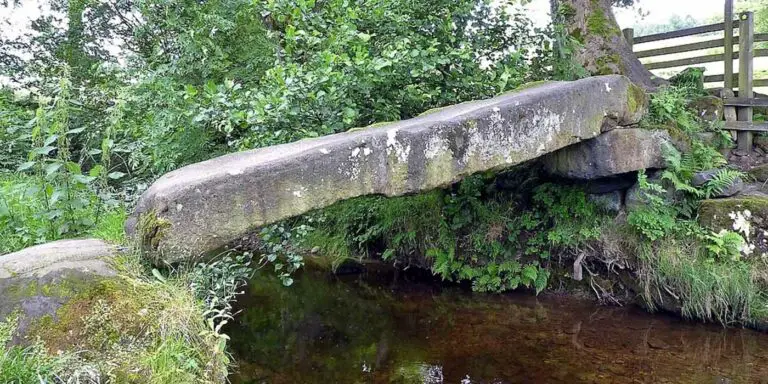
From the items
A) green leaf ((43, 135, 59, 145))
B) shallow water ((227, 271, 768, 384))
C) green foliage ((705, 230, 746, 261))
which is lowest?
shallow water ((227, 271, 768, 384))

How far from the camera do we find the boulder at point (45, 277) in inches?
114

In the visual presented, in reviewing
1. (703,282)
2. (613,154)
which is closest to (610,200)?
(613,154)

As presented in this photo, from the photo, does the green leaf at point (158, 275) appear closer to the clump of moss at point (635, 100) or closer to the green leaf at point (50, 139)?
the green leaf at point (50, 139)

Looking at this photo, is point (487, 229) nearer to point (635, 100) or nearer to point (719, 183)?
point (635, 100)

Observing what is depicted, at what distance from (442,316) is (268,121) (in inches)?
110

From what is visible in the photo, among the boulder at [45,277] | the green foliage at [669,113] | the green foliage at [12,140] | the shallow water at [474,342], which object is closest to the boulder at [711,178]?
the green foliage at [669,113]

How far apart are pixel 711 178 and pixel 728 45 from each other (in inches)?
129

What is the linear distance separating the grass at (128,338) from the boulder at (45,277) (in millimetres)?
65

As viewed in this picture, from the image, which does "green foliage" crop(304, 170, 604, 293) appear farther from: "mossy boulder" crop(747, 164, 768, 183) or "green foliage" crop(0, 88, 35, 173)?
"green foliage" crop(0, 88, 35, 173)

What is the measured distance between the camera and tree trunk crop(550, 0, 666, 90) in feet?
25.6

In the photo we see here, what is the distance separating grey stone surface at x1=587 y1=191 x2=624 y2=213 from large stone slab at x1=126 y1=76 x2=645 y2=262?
0.93 meters

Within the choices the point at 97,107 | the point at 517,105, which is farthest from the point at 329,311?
the point at 97,107

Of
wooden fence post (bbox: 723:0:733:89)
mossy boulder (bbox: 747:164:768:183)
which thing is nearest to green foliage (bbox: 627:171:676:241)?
mossy boulder (bbox: 747:164:768:183)

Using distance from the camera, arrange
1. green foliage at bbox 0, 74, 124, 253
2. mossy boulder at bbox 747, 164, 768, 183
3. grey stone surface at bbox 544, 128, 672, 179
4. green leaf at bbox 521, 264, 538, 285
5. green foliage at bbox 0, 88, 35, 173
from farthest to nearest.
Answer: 1. mossy boulder at bbox 747, 164, 768, 183
2. green leaf at bbox 521, 264, 538, 285
3. green foliage at bbox 0, 88, 35, 173
4. grey stone surface at bbox 544, 128, 672, 179
5. green foliage at bbox 0, 74, 124, 253
